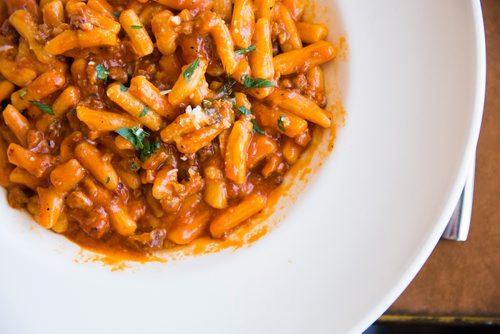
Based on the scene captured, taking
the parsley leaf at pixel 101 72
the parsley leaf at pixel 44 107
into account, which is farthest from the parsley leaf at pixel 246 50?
the parsley leaf at pixel 44 107

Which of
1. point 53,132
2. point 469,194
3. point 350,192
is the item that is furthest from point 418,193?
point 53,132

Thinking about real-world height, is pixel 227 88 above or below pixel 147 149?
above

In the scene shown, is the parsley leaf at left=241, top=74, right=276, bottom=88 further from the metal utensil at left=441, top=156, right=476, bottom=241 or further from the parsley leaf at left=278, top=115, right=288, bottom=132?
the metal utensil at left=441, top=156, right=476, bottom=241

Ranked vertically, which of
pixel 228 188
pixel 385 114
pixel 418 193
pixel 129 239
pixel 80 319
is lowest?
pixel 80 319

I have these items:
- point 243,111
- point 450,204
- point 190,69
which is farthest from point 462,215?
point 190,69

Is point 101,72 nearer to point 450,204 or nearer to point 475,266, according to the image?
point 450,204

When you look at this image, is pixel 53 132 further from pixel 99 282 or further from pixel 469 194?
pixel 469 194
